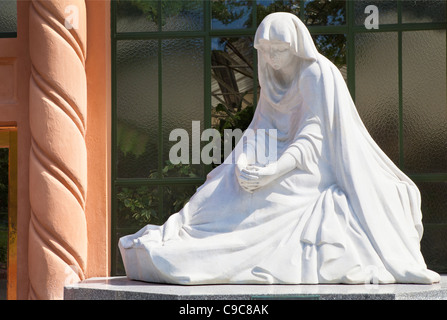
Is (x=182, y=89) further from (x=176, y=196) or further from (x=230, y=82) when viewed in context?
(x=176, y=196)

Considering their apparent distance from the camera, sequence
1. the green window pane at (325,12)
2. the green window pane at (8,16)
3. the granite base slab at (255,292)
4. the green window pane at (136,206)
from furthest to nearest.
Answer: the green window pane at (8,16), the green window pane at (325,12), the green window pane at (136,206), the granite base slab at (255,292)

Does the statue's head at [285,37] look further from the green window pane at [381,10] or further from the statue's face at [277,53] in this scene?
the green window pane at [381,10]

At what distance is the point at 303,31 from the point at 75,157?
10.1 feet

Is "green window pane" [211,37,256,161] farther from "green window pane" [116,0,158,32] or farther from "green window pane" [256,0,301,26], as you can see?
"green window pane" [116,0,158,32]

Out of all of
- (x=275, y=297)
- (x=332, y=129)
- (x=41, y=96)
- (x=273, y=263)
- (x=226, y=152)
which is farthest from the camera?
(x=226, y=152)

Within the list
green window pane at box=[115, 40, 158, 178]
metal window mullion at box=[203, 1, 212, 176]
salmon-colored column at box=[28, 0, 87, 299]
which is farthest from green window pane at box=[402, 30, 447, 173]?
salmon-colored column at box=[28, 0, 87, 299]

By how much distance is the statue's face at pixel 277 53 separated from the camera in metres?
5.67

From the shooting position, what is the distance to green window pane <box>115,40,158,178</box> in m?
8.43

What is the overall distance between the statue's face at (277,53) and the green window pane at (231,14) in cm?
282

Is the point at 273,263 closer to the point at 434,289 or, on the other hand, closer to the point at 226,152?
the point at 434,289

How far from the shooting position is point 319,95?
5.58 metres

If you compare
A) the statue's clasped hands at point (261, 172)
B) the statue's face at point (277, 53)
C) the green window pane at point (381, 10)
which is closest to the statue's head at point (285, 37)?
the statue's face at point (277, 53)
